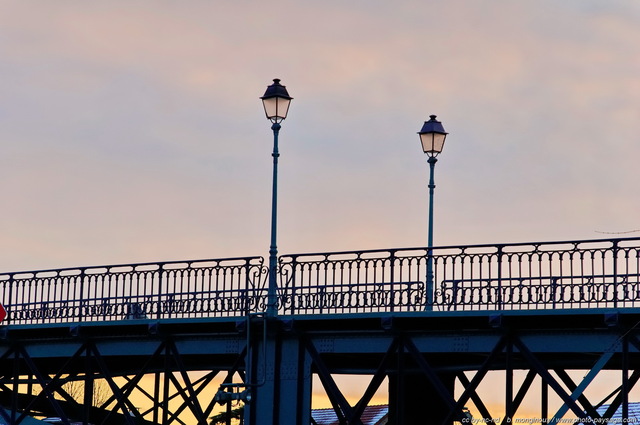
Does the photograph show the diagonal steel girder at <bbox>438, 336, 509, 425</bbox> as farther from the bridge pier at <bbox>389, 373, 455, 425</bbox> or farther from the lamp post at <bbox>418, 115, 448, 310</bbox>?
the lamp post at <bbox>418, 115, 448, 310</bbox>

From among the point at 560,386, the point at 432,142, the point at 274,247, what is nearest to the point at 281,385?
the point at 274,247

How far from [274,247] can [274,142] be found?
82.8 inches

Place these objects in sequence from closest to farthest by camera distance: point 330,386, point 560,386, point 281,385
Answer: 1. point 560,386
2. point 330,386
3. point 281,385

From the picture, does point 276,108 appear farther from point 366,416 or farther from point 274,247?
point 366,416

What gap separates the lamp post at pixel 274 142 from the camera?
31.0 metres

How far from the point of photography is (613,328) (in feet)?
90.2

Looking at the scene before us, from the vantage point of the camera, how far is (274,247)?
3120 cm

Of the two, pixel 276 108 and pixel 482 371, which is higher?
pixel 276 108

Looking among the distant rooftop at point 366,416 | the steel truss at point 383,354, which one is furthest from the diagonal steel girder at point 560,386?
the distant rooftop at point 366,416

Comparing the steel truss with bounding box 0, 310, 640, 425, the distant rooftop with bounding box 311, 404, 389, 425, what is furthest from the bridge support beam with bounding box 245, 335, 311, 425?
the distant rooftop with bounding box 311, 404, 389, 425

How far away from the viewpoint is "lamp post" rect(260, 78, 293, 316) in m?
31.0

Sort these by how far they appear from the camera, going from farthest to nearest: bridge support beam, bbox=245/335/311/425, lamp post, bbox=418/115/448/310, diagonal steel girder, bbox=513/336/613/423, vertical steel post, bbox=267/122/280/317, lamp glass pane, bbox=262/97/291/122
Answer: lamp post, bbox=418/115/448/310, lamp glass pane, bbox=262/97/291/122, vertical steel post, bbox=267/122/280/317, bridge support beam, bbox=245/335/311/425, diagonal steel girder, bbox=513/336/613/423

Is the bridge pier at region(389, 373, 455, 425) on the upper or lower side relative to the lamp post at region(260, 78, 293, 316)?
lower

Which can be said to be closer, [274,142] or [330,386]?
[330,386]
